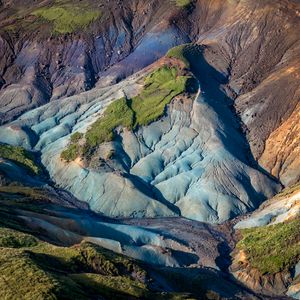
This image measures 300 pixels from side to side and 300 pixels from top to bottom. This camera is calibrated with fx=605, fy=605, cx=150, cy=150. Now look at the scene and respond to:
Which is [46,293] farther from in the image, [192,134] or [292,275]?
[192,134]

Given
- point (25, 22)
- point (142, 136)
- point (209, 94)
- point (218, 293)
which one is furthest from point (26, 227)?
point (25, 22)

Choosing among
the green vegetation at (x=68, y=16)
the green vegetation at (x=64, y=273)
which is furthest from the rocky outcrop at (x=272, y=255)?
the green vegetation at (x=68, y=16)

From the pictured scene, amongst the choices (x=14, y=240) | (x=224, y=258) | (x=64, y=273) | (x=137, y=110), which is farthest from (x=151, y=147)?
(x=64, y=273)

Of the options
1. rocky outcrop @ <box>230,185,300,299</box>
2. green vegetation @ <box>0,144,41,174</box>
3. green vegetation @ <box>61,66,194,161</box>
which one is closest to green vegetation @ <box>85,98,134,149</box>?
green vegetation @ <box>61,66,194,161</box>

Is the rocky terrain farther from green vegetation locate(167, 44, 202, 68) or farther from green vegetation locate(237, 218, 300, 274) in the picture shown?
green vegetation locate(167, 44, 202, 68)

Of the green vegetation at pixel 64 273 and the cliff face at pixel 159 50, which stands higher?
the cliff face at pixel 159 50

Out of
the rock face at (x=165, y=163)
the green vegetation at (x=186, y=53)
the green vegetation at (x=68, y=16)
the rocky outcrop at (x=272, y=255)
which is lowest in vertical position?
the rocky outcrop at (x=272, y=255)

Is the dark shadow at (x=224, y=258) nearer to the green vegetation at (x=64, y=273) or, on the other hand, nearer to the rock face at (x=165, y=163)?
the rock face at (x=165, y=163)
